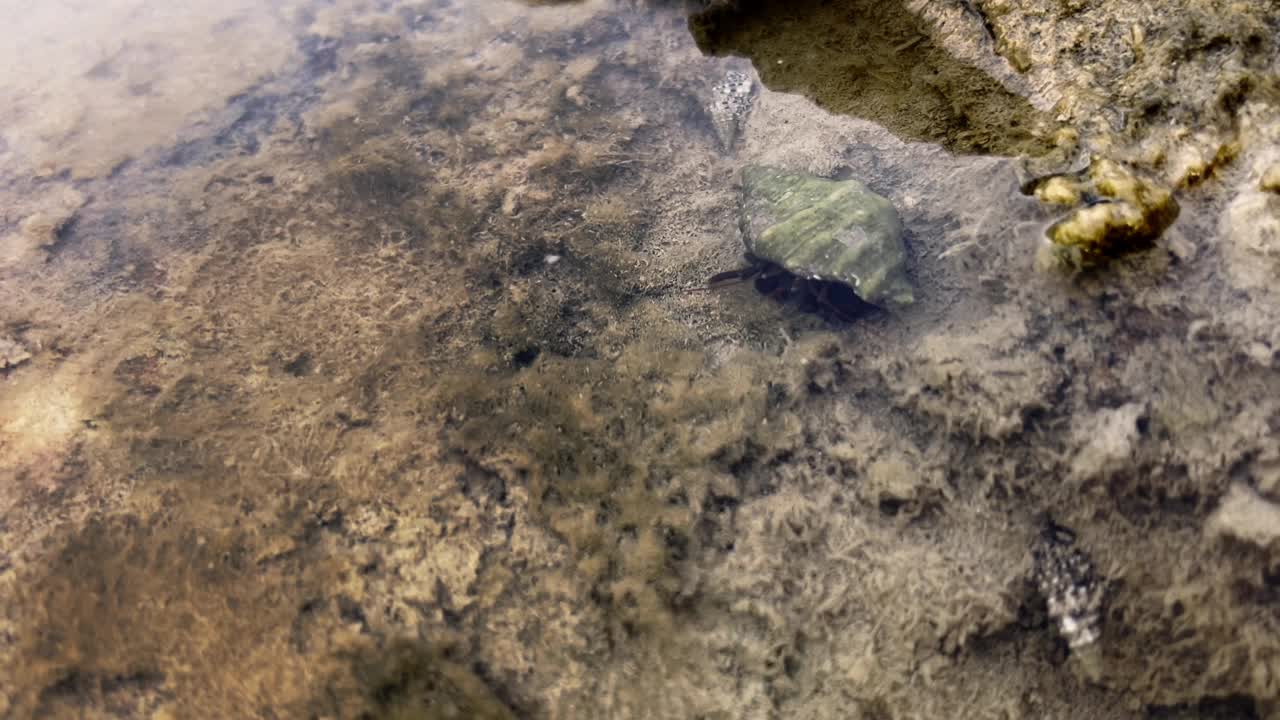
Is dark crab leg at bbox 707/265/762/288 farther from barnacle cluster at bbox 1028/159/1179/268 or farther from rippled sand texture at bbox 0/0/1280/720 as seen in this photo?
barnacle cluster at bbox 1028/159/1179/268

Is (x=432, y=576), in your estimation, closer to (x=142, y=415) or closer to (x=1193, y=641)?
(x=142, y=415)

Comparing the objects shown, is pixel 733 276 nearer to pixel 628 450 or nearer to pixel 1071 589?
pixel 628 450

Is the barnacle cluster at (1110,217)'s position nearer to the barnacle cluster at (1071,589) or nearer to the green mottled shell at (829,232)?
the green mottled shell at (829,232)

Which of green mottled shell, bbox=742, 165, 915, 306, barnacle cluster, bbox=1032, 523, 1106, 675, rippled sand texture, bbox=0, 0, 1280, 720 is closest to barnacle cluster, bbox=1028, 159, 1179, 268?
rippled sand texture, bbox=0, 0, 1280, 720

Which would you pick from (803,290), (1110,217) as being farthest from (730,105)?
(1110,217)

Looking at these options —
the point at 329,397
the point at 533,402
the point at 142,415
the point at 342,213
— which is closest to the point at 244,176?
the point at 342,213

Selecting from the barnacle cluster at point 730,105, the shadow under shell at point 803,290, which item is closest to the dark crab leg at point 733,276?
the shadow under shell at point 803,290

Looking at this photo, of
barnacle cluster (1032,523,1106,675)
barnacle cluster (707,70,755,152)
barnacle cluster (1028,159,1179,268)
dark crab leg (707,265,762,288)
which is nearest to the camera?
barnacle cluster (1032,523,1106,675)
